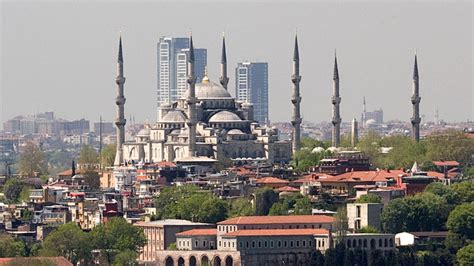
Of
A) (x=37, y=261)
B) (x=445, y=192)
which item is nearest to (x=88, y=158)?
(x=445, y=192)

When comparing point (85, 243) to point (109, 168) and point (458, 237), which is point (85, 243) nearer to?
point (458, 237)

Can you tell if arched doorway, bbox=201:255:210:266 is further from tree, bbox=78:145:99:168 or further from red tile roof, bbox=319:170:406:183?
tree, bbox=78:145:99:168

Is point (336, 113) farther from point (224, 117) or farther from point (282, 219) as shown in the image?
point (282, 219)

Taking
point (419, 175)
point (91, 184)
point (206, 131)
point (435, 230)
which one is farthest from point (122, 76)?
point (435, 230)

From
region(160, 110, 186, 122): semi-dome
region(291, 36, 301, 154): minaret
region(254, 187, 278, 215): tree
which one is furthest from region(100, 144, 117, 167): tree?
region(254, 187, 278, 215): tree

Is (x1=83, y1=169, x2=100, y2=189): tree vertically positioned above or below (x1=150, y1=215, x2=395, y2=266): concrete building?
above

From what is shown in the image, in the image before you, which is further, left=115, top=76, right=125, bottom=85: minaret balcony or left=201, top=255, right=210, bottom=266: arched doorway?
left=115, top=76, right=125, bottom=85: minaret balcony

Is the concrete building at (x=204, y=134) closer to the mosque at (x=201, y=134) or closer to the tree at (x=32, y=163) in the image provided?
the mosque at (x=201, y=134)
